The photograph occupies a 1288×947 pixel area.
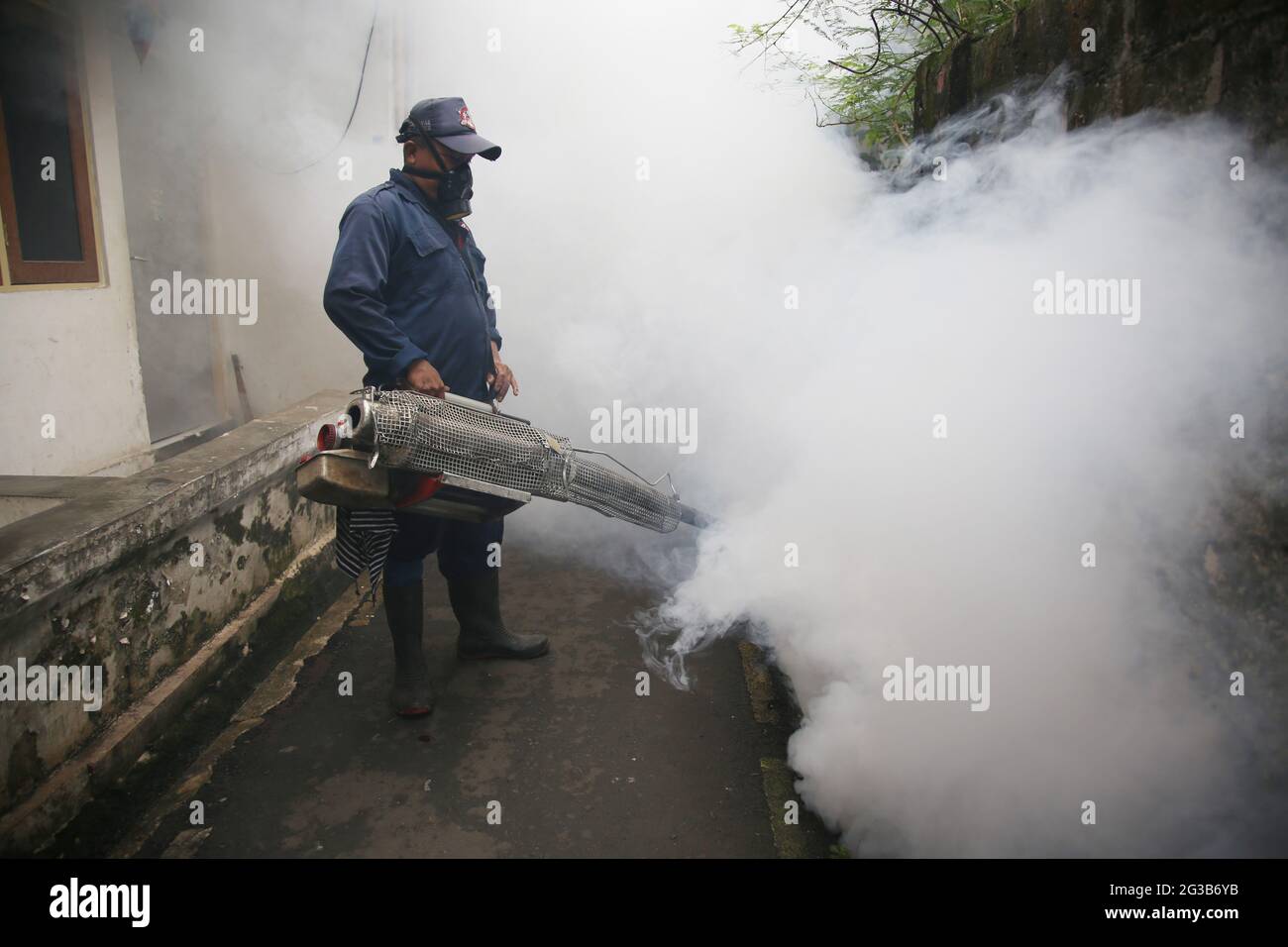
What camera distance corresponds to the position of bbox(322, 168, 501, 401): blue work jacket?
308 cm

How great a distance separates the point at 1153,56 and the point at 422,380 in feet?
8.54

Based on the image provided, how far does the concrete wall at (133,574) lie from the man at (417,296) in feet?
2.63

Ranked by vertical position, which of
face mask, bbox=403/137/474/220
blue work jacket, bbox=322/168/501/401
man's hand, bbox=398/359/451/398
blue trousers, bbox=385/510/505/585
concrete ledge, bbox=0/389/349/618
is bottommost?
blue trousers, bbox=385/510/505/585

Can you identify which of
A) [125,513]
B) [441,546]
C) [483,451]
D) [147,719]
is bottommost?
[147,719]

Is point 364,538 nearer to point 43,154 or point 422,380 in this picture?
point 422,380

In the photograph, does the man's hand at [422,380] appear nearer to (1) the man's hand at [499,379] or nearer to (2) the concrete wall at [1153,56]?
(1) the man's hand at [499,379]

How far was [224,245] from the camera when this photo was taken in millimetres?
7250

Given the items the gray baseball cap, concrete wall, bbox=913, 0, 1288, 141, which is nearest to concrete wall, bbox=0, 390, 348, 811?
the gray baseball cap

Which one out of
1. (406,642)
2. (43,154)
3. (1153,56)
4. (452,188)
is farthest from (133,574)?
(1153,56)

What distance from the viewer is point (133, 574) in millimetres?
2941

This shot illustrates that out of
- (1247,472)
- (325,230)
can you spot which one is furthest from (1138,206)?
(325,230)

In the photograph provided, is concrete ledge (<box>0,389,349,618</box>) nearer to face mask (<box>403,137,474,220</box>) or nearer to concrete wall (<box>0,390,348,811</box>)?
concrete wall (<box>0,390,348,811</box>)

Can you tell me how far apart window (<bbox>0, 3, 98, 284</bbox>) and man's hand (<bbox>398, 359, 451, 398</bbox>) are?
314 centimetres

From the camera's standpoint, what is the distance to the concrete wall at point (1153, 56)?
6.26 ft
